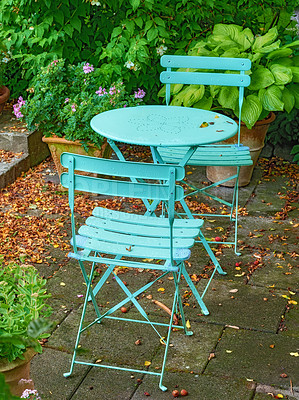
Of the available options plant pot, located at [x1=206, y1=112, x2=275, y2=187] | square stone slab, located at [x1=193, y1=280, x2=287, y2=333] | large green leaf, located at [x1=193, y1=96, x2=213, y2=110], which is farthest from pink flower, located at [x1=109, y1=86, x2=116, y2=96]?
square stone slab, located at [x1=193, y1=280, x2=287, y2=333]

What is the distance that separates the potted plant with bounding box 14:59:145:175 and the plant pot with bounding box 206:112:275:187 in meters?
0.95

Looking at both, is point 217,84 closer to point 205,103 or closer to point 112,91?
point 205,103

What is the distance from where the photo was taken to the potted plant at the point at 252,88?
458 cm

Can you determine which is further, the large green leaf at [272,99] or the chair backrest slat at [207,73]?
the large green leaf at [272,99]

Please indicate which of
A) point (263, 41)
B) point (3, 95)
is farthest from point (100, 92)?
point (263, 41)

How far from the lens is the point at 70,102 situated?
4.81 m

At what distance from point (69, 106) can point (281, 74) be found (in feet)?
6.11

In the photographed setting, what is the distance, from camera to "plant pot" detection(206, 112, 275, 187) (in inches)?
188

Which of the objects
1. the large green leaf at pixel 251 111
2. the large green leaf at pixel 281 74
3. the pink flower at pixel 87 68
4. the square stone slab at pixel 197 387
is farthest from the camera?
the pink flower at pixel 87 68

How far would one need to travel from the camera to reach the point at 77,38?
5441 millimetres

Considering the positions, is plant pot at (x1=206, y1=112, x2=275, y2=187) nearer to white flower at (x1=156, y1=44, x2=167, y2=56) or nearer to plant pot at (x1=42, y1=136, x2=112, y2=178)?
plant pot at (x1=42, y1=136, x2=112, y2=178)

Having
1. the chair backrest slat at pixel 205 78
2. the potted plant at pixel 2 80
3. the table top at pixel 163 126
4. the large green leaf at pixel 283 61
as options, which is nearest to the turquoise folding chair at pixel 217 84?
the chair backrest slat at pixel 205 78

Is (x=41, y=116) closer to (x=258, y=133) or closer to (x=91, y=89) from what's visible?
(x=91, y=89)

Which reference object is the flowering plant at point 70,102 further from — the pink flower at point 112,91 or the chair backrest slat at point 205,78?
the chair backrest slat at point 205,78
